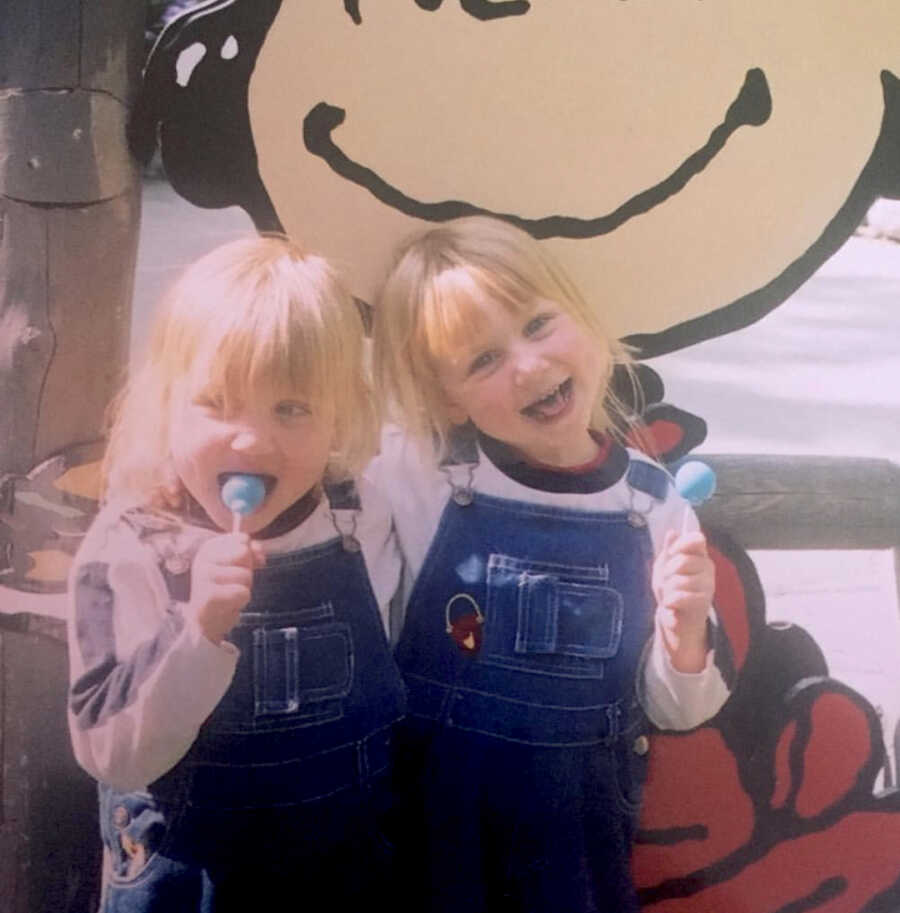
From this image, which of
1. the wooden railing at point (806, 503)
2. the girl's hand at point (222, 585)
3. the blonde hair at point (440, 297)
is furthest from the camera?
the wooden railing at point (806, 503)

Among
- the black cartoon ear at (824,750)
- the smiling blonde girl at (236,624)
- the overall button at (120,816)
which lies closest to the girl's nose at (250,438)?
the smiling blonde girl at (236,624)

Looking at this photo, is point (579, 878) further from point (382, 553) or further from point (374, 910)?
point (382, 553)

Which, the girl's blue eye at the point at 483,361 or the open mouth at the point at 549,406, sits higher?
the girl's blue eye at the point at 483,361

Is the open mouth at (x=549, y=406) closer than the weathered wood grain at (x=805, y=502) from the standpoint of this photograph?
Yes

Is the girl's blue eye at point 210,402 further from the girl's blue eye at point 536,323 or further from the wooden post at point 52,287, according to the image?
the girl's blue eye at point 536,323

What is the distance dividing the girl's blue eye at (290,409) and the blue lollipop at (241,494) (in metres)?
0.07

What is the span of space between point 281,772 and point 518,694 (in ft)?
0.84

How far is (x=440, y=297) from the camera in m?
1.26

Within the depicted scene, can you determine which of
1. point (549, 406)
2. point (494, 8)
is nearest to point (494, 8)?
point (494, 8)

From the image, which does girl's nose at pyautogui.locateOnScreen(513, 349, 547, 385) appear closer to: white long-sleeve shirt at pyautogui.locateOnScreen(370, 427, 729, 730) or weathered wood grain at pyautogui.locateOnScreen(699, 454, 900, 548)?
white long-sleeve shirt at pyautogui.locateOnScreen(370, 427, 729, 730)

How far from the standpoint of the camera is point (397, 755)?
1.27 m

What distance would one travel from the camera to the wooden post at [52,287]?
4.09 feet

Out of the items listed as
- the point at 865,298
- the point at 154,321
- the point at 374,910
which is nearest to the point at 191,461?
the point at 154,321

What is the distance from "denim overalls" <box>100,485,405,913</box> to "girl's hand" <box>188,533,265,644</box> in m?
0.04
